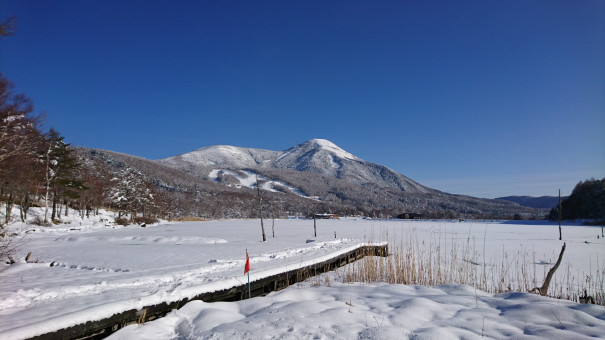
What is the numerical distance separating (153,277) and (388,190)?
17478 cm

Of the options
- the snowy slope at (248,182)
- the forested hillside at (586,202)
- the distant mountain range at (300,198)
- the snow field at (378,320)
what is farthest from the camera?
the snowy slope at (248,182)

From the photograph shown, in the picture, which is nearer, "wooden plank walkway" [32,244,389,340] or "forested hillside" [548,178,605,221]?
"wooden plank walkway" [32,244,389,340]

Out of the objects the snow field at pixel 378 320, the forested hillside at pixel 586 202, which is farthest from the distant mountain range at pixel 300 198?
the snow field at pixel 378 320

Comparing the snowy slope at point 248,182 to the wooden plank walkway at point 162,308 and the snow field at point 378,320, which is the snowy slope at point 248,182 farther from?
the snow field at point 378,320

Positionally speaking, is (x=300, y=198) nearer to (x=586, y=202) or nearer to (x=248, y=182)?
(x=248, y=182)

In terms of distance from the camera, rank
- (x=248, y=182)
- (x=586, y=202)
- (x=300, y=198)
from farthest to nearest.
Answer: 1. (x=248, y=182)
2. (x=300, y=198)
3. (x=586, y=202)

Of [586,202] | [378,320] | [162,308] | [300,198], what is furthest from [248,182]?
[378,320]

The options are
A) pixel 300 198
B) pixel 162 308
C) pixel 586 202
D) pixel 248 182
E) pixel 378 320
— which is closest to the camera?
pixel 378 320

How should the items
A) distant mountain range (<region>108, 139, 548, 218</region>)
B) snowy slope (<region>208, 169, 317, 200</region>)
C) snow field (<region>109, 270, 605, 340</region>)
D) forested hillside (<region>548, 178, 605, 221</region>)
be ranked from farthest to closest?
snowy slope (<region>208, 169, 317, 200</region>) → distant mountain range (<region>108, 139, 548, 218</region>) → forested hillside (<region>548, 178, 605, 221</region>) → snow field (<region>109, 270, 605, 340</region>)

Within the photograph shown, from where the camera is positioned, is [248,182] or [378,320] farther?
[248,182]

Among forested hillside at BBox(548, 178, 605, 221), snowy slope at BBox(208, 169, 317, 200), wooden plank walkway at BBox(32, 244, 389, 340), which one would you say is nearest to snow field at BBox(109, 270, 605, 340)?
wooden plank walkway at BBox(32, 244, 389, 340)

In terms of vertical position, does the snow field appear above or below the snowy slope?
below

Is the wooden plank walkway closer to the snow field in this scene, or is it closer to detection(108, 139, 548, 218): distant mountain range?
the snow field

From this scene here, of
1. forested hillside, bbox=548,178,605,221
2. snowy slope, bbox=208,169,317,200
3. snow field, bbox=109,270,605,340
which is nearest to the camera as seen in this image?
snow field, bbox=109,270,605,340
